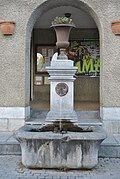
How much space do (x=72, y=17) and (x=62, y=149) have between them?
6328 millimetres

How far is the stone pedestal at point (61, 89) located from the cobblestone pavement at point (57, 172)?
1.49 metres

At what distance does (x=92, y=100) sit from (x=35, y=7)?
514cm

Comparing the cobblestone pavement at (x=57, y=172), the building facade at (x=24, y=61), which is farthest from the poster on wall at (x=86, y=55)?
the cobblestone pavement at (x=57, y=172)

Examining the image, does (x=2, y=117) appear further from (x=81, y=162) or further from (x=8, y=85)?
(x=81, y=162)

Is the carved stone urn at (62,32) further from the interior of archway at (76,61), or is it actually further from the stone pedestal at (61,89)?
the interior of archway at (76,61)

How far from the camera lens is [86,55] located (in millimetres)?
11672

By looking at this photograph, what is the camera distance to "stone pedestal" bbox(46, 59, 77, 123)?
6.72m

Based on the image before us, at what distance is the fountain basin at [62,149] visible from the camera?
510cm

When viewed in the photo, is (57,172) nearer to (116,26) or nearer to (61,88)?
(61,88)

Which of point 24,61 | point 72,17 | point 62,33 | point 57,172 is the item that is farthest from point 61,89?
point 72,17

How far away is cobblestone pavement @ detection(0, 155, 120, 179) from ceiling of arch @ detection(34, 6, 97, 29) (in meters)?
5.48

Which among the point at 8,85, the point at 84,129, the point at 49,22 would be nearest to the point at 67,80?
the point at 84,129

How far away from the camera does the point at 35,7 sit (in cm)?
779

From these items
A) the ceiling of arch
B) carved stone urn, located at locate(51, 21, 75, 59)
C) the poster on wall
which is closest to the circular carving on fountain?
carved stone urn, located at locate(51, 21, 75, 59)
